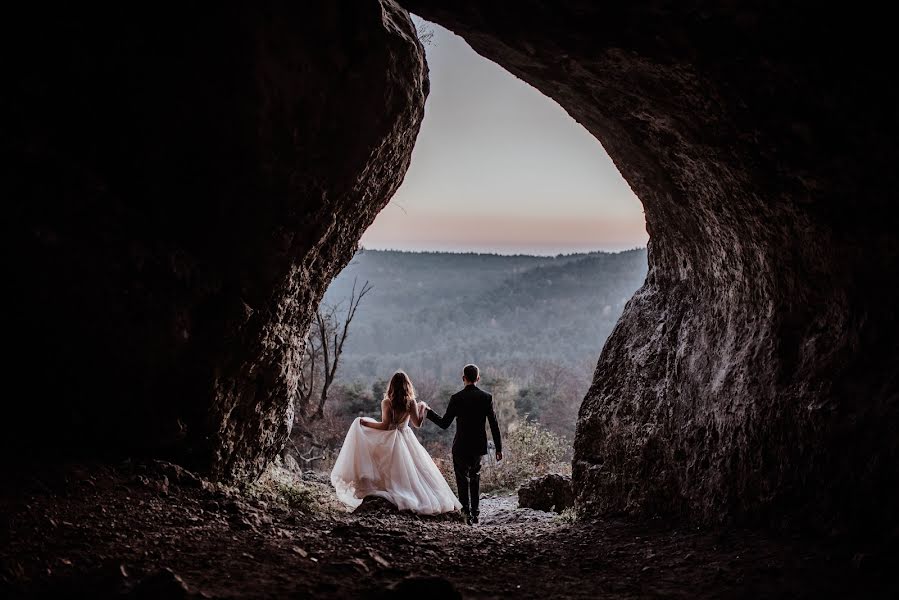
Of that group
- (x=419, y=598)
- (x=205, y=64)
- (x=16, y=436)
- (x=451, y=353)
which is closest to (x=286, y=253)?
(x=205, y=64)

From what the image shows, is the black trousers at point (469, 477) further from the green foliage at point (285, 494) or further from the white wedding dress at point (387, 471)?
the green foliage at point (285, 494)

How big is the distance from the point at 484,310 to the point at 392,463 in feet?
180

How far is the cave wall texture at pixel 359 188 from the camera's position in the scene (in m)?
3.42

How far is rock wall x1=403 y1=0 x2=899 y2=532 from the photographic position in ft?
10.7

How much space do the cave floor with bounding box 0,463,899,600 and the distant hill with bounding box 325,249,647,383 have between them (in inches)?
1721

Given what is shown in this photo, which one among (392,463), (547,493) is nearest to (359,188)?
(392,463)

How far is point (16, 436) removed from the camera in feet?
13.4

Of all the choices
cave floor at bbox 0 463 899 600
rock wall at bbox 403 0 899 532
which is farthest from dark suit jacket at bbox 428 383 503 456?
cave floor at bbox 0 463 899 600

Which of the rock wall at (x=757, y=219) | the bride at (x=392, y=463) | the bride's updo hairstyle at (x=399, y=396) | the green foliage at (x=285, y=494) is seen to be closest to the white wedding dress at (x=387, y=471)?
the bride at (x=392, y=463)

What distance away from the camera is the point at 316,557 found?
11.3ft

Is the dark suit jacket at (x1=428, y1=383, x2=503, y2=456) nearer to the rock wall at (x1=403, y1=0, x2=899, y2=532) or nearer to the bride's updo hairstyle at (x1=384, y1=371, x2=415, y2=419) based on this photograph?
the bride's updo hairstyle at (x1=384, y1=371, x2=415, y2=419)

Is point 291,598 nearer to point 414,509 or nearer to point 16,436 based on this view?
point 16,436

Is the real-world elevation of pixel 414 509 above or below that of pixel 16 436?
below

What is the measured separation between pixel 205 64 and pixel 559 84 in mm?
2854
